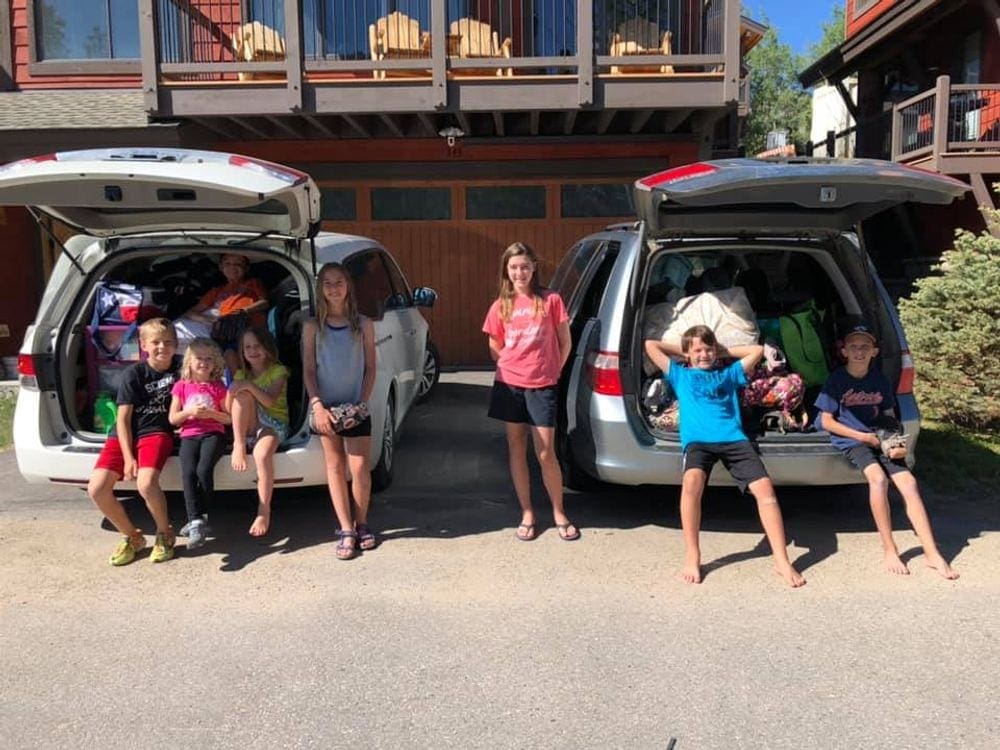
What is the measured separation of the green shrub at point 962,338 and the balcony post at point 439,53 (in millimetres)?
4945

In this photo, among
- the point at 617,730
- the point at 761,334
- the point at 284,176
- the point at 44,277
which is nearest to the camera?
the point at 617,730

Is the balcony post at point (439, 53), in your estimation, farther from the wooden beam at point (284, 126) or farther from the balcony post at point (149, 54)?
the balcony post at point (149, 54)

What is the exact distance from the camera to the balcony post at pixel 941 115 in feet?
37.5

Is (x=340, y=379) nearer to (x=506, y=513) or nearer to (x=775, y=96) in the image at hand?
(x=506, y=513)

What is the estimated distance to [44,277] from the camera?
34.6 feet

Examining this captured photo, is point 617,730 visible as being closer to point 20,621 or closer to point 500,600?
point 500,600

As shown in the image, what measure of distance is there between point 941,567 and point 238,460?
356 centimetres

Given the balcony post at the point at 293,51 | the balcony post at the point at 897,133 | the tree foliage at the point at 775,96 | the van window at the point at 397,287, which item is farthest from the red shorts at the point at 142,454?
the tree foliage at the point at 775,96

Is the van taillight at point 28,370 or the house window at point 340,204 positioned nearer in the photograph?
the van taillight at point 28,370

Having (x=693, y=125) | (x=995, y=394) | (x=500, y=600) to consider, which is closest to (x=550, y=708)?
(x=500, y=600)

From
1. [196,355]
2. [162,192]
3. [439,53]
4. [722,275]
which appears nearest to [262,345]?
[196,355]

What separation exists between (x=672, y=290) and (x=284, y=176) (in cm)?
249

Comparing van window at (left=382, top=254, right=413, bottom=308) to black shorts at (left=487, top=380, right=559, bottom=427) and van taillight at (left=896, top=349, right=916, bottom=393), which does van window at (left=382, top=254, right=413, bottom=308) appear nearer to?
black shorts at (left=487, top=380, right=559, bottom=427)

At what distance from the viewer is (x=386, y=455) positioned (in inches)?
209
